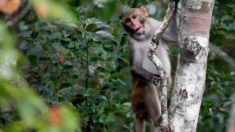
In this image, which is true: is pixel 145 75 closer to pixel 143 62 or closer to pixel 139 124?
pixel 143 62

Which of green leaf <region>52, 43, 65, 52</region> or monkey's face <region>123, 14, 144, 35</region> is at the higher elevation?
monkey's face <region>123, 14, 144, 35</region>

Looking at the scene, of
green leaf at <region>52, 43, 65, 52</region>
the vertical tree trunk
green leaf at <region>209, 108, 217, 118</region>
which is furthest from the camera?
green leaf at <region>209, 108, 217, 118</region>

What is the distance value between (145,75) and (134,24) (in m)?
0.95

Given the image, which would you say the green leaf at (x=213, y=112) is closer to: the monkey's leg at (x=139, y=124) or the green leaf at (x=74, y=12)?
the monkey's leg at (x=139, y=124)

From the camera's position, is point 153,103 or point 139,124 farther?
point 139,124

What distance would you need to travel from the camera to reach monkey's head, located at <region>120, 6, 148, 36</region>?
18.4 feet

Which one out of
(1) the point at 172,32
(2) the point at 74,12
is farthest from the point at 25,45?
(1) the point at 172,32

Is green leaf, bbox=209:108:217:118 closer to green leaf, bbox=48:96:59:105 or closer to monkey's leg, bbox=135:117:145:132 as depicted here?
monkey's leg, bbox=135:117:145:132

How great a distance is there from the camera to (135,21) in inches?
221

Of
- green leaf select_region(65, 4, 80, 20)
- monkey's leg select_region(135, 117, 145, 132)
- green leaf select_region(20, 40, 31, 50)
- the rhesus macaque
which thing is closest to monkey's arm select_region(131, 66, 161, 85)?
the rhesus macaque

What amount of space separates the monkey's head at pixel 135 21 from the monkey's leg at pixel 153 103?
1.01 meters

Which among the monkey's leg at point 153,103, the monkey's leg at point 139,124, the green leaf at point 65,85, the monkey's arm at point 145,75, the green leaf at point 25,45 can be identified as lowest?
the monkey's leg at point 139,124

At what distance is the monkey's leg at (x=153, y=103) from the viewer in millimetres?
5359

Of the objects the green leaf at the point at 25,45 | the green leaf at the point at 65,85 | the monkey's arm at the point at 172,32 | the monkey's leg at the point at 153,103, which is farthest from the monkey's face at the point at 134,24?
the green leaf at the point at 25,45
